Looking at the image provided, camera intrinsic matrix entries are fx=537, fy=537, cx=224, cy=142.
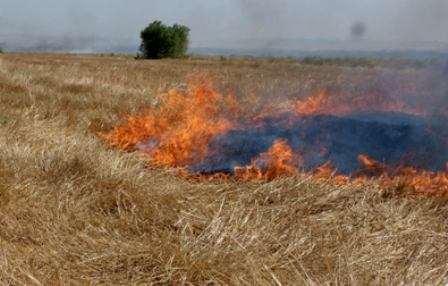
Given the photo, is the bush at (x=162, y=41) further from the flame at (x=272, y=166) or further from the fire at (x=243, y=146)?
the flame at (x=272, y=166)

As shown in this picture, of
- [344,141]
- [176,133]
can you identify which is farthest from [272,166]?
[176,133]

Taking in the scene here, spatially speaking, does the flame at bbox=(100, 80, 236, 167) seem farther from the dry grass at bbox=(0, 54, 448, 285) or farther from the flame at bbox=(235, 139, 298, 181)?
the flame at bbox=(235, 139, 298, 181)

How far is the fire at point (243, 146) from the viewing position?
555 centimetres

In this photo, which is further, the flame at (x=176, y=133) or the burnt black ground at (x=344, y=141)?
the flame at (x=176, y=133)

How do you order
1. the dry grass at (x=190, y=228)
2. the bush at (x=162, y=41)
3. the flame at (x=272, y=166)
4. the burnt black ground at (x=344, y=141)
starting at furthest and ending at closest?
1. the bush at (x=162, y=41)
2. the burnt black ground at (x=344, y=141)
3. the flame at (x=272, y=166)
4. the dry grass at (x=190, y=228)

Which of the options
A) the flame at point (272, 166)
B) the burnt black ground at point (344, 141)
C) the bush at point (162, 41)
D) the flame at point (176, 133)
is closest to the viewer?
the flame at point (272, 166)

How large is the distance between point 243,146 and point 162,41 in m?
70.6

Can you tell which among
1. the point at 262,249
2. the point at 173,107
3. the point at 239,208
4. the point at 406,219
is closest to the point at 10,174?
the point at 239,208

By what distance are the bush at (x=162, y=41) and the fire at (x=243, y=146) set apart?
65817 mm

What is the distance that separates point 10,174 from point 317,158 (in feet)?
11.5

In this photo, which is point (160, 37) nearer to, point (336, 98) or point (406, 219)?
point (336, 98)

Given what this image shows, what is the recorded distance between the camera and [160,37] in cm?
7531

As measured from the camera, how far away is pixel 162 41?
75.3m

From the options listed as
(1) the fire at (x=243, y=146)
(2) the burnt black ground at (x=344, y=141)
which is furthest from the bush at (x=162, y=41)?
(2) the burnt black ground at (x=344, y=141)
